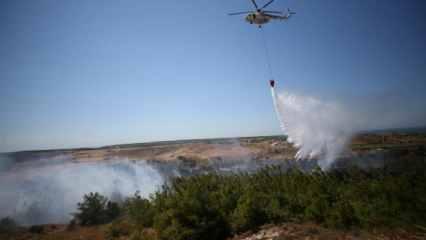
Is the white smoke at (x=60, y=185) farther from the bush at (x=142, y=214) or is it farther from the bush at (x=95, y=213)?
the bush at (x=142, y=214)

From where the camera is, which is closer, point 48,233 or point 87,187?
point 48,233

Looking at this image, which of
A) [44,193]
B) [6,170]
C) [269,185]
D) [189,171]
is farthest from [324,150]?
[6,170]

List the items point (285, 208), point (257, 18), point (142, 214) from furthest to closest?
point (257, 18) < point (142, 214) < point (285, 208)

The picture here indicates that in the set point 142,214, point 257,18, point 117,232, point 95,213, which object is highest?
point 257,18

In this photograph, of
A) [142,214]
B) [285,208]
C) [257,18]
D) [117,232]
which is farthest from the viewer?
[257,18]

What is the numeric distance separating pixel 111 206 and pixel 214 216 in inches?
632

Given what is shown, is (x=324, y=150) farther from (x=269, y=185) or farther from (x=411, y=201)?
(x=411, y=201)

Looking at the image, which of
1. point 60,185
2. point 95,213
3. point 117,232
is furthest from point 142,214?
point 60,185

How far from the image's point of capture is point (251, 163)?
60750 millimetres

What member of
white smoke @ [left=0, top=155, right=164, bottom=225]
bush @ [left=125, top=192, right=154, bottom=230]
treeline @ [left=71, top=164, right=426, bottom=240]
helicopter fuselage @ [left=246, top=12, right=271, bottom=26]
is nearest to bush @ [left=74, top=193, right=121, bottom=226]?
treeline @ [left=71, top=164, right=426, bottom=240]

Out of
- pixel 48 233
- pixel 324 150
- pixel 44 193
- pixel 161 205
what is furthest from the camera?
pixel 324 150

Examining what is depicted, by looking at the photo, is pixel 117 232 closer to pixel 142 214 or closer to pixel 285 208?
pixel 142 214

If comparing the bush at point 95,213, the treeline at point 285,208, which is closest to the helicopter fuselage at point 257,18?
the treeline at point 285,208

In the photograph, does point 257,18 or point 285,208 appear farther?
point 257,18
